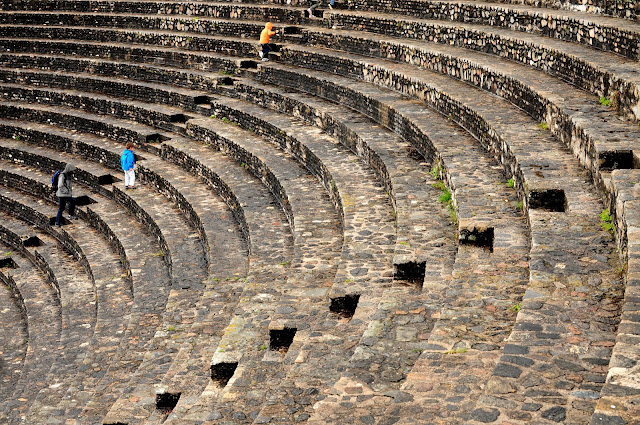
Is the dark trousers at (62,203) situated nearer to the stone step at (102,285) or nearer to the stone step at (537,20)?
the stone step at (102,285)

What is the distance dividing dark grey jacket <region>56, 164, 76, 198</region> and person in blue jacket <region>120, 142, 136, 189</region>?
0.82m

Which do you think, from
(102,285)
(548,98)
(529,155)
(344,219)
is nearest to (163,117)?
(102,285)

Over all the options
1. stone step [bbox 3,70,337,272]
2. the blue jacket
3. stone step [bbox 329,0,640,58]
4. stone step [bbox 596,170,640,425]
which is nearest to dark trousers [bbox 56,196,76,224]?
the blue jacket

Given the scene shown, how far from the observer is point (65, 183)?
13.5 m

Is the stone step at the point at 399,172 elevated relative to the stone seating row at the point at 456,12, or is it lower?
lower

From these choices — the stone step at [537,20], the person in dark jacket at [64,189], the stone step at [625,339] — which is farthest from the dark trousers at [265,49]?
the stone step at [625,339]

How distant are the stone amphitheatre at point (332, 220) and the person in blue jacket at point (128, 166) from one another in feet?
0.75

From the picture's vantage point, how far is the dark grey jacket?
13.4 m

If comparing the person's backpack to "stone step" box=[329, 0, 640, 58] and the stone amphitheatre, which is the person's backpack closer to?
the stone amphitheatre

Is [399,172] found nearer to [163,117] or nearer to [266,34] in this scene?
[163,117]

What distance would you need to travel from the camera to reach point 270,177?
38.8 ft

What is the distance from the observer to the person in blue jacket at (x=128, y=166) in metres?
13.6

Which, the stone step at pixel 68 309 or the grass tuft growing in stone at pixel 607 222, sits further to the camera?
the stone step at pixel 68 309

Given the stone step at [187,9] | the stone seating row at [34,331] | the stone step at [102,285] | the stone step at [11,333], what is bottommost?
the stone step at [11,333]
